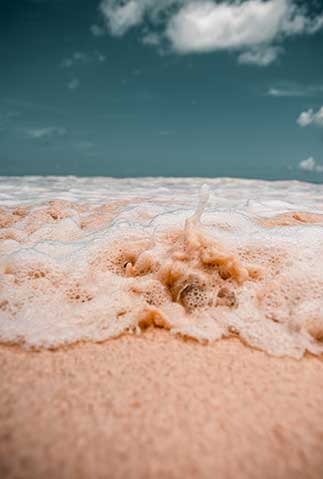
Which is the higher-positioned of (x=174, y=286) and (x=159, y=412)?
(x=174, y=286)

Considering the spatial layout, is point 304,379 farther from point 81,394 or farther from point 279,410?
point 81,394

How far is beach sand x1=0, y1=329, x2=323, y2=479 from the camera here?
1097 mm

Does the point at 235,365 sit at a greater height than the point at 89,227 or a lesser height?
lesser

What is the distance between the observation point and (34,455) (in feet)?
3.64

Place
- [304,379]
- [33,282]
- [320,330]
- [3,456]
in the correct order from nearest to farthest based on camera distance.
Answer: [3,456], [304,379], [320,330], [33,282]

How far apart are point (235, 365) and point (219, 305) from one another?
0.50 m

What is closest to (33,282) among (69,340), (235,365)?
(69,340)

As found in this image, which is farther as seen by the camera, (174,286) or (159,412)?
(174,286)

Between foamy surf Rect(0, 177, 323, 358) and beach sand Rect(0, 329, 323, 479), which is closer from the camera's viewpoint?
beach sand Rect(0, 329, 323, 479)

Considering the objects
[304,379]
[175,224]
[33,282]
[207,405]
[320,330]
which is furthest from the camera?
[175,224]

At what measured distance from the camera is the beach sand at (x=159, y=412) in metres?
1.10

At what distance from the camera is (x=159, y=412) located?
1302mm

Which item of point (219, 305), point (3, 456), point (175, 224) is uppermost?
point (175, 224)

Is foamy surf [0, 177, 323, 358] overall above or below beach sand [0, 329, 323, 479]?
above
